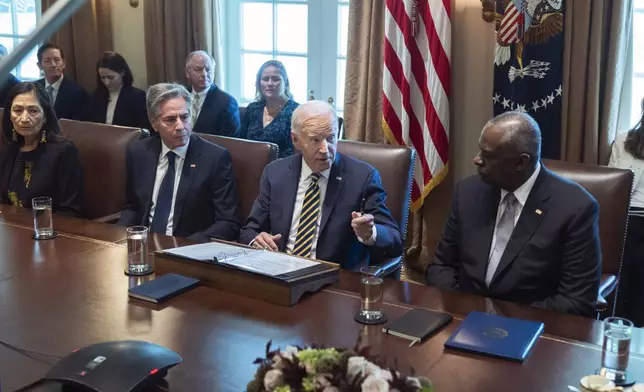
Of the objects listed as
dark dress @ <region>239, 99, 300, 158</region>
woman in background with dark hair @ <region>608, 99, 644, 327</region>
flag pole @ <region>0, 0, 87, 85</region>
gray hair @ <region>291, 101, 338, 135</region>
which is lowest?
woman in background with dark hair @ <region>608, 99, 644, 327</region>

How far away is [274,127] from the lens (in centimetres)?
401

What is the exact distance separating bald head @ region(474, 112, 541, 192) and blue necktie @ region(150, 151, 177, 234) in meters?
1.35

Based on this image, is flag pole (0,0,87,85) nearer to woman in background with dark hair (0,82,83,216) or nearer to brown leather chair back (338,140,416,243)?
brown leather chair back (338,140,416,243)

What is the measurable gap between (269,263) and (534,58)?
2.14 m

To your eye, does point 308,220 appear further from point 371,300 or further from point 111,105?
point 111,105

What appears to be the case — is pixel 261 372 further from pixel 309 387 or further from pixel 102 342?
pixel 102 342

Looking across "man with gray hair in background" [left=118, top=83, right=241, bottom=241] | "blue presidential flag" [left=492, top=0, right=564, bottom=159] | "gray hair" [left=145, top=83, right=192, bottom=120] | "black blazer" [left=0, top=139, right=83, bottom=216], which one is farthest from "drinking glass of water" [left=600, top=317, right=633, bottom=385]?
"black blazer" [left=0, top=139, right=83, bottom=216]

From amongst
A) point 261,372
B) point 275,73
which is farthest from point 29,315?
point 275,73

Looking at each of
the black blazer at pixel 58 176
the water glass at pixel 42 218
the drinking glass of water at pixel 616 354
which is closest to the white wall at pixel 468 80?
the black blazer at pixel 58 176

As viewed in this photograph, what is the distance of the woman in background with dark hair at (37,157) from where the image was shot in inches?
126

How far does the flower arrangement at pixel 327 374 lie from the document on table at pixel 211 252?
3.05 feet

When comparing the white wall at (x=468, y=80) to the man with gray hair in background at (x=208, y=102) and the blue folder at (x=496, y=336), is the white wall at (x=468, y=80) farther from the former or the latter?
the blue folder at (x=496, y=336)

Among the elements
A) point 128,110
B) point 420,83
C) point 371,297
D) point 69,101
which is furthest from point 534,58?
point 69,101

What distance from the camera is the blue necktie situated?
117 inches
